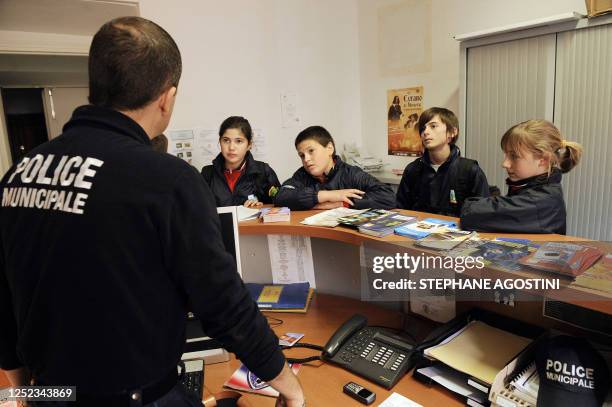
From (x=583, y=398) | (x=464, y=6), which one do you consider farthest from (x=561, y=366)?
(x=464, y=6)

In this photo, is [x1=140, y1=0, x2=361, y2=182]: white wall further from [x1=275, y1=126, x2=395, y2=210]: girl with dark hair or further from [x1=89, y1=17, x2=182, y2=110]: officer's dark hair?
[x1=89, y1=17, x2=182, y2=110]: officer's dark hair

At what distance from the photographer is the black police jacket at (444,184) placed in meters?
2.30

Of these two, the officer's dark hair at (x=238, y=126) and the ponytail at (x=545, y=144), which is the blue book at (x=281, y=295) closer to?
the ponytail at (x=545, y=144)

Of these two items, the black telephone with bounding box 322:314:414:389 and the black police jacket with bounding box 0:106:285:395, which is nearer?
the black police jacket with bounding box 0:106:285:395

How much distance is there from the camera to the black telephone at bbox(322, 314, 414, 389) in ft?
3.77

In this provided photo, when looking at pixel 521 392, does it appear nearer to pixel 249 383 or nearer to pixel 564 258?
pixel 564 258

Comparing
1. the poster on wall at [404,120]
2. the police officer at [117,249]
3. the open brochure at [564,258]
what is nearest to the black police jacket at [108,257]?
the police officer at [117,249]

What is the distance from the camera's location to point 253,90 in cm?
352

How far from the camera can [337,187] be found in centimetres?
212

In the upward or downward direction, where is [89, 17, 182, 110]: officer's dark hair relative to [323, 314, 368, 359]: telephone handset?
upward

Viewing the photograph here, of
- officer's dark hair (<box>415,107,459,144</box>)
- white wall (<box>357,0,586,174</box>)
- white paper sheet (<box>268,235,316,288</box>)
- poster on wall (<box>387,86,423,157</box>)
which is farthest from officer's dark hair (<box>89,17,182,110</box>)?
poster on wall (<box>387,86,423,157</box>)

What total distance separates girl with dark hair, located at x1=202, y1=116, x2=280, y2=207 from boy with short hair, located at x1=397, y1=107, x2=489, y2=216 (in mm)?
881

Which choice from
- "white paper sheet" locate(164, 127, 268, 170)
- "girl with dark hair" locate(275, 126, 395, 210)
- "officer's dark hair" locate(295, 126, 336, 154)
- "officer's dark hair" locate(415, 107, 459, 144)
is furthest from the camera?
"white paper sheet" locate(164, 127, 268, 170)

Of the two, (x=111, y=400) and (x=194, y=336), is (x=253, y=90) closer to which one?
(x=194, y=336)
